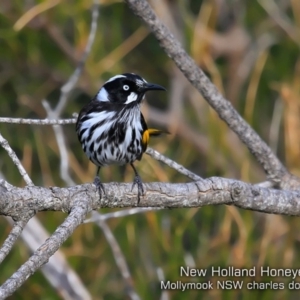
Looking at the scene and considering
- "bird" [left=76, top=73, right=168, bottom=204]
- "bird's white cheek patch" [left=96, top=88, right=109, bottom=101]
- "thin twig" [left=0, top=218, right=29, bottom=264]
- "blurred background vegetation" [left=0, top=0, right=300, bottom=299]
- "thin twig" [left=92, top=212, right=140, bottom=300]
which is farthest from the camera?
"blurred background vegetation" [left=0, top=0, right=300, bottom=299]

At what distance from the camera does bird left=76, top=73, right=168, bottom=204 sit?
3.47 metres

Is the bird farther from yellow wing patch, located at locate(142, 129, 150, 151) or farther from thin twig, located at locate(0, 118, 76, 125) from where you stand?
thin twig, located at locate(0, 118, 76, 125)

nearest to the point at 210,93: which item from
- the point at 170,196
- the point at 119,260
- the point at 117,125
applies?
the point at 117,125

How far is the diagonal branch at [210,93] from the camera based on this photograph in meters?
3.10

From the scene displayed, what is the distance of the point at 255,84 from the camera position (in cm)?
561

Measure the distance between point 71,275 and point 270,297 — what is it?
124 centimetres

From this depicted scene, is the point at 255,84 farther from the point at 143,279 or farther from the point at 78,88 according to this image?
the point at 143,279

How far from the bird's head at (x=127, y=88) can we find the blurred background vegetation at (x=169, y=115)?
1.12 m

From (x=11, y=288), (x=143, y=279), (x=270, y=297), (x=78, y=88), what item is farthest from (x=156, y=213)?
(x=11, y=288)

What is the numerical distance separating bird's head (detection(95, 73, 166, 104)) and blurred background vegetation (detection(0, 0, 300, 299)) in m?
1.12

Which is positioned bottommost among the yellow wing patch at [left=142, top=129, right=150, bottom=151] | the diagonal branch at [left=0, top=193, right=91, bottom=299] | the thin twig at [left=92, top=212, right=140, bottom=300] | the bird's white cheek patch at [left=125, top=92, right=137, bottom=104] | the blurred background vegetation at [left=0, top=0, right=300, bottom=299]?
the diagonal branch at [left=0, top=193, right=91, bottom=299]

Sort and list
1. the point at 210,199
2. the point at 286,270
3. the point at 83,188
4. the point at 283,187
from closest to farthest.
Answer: the point at 83,188
the point at 210,199
the point at 283,187
the point at 286,270

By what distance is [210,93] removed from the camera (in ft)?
10.6

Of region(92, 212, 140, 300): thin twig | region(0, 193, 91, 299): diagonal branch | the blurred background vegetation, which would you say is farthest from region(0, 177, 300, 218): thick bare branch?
the blurred background vegetation
